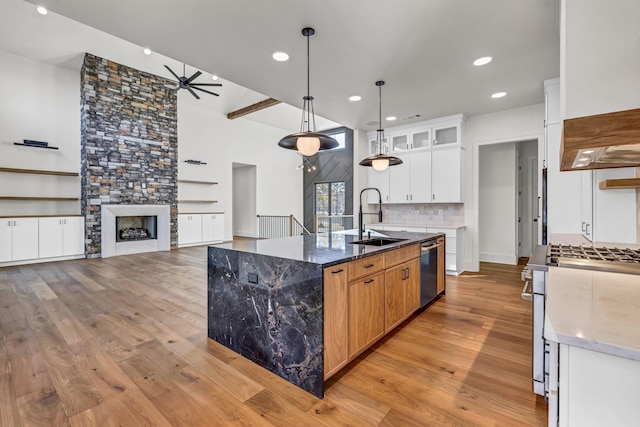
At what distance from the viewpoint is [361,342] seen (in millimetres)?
2182

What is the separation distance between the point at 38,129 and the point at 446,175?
27.1 feet

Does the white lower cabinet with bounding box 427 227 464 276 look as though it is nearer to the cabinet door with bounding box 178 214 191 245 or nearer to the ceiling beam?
the ceiling beam

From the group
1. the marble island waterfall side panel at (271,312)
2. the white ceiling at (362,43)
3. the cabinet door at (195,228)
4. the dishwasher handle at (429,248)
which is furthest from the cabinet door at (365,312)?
the cabinet door at (195,228)

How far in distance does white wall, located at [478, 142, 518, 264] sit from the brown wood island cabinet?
4.16 m

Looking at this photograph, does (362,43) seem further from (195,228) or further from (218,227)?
(218,227)

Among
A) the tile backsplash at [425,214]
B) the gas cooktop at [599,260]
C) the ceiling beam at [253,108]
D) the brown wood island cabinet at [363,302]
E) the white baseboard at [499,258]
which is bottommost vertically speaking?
the white baseboard at [499,258]

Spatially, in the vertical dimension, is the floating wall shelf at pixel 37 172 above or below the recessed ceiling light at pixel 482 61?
below

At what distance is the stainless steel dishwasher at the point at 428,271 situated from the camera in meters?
3.22

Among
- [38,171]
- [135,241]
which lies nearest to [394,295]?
[135,241]

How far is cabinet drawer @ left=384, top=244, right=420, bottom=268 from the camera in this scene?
99.2 inches

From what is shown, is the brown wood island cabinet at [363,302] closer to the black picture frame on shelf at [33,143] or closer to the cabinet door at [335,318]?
the cabinet door at [335,318]

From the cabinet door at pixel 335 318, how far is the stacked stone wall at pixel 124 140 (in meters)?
6.66

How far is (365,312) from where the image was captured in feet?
7.26

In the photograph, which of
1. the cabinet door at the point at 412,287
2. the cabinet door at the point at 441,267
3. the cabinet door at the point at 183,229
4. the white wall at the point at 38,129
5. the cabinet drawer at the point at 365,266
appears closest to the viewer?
the cabinet drawer at the point at 365,266
